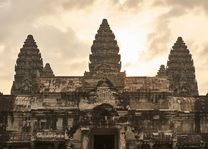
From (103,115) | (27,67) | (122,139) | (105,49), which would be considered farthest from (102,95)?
(27,67)

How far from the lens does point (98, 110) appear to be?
119 feet

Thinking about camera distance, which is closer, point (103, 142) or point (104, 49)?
point (103, 142)

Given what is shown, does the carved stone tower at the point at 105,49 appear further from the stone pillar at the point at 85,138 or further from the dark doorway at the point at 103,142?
the stone pillar at the point at 85,138

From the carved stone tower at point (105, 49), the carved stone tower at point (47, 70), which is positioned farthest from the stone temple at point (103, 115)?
the carved stone tower at point (47, 70)

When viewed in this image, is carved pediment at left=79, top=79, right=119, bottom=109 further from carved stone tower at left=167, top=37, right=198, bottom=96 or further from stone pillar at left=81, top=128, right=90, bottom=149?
carved stone tower at left=167, top=37, right=198, bottom=96

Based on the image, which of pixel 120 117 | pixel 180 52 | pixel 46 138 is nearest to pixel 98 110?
pixel 120 117

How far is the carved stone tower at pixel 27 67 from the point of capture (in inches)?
3081

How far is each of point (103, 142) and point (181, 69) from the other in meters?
44.9

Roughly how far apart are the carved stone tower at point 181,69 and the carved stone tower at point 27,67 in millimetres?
22839

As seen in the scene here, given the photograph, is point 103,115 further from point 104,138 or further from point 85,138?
point 104,138

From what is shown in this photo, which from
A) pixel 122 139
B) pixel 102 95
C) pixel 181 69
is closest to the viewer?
pixel 122 139

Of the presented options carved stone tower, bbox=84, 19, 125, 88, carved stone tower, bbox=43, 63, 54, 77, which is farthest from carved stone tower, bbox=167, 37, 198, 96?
carved stone tower, bbox=43, 63, 54, 77

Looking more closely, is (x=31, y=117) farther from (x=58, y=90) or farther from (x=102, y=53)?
(x=102, y=53)

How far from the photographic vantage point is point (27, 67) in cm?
8069
